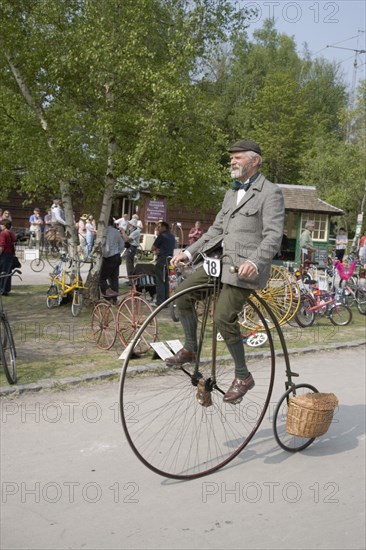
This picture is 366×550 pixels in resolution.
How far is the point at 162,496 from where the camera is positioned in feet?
15.8

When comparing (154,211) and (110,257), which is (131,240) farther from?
(154,211)

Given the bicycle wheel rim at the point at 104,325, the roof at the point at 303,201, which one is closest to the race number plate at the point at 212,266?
the bicycle wheel rim at the point at 104,325

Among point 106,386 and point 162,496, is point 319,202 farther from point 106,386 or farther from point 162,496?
point 162,496

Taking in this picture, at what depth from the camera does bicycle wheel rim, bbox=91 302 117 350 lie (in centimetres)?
1052

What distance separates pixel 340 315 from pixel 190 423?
9031mm

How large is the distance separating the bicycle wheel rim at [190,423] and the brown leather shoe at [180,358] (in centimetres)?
13

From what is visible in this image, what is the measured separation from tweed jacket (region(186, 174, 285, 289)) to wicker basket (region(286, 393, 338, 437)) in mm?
1147

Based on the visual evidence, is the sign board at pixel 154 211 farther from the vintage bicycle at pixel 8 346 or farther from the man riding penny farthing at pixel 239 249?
the man riding penny farthing at pixel 239 249

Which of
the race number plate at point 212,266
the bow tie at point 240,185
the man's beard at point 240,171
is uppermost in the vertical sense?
the man's beard at point 240,171

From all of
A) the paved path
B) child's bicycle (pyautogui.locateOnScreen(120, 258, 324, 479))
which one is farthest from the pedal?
the paved path

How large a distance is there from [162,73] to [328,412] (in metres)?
7.88

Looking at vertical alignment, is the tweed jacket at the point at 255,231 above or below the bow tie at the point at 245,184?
below

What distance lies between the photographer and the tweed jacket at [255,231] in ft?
16.0

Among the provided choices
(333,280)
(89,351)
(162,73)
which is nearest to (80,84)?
(162,73)
